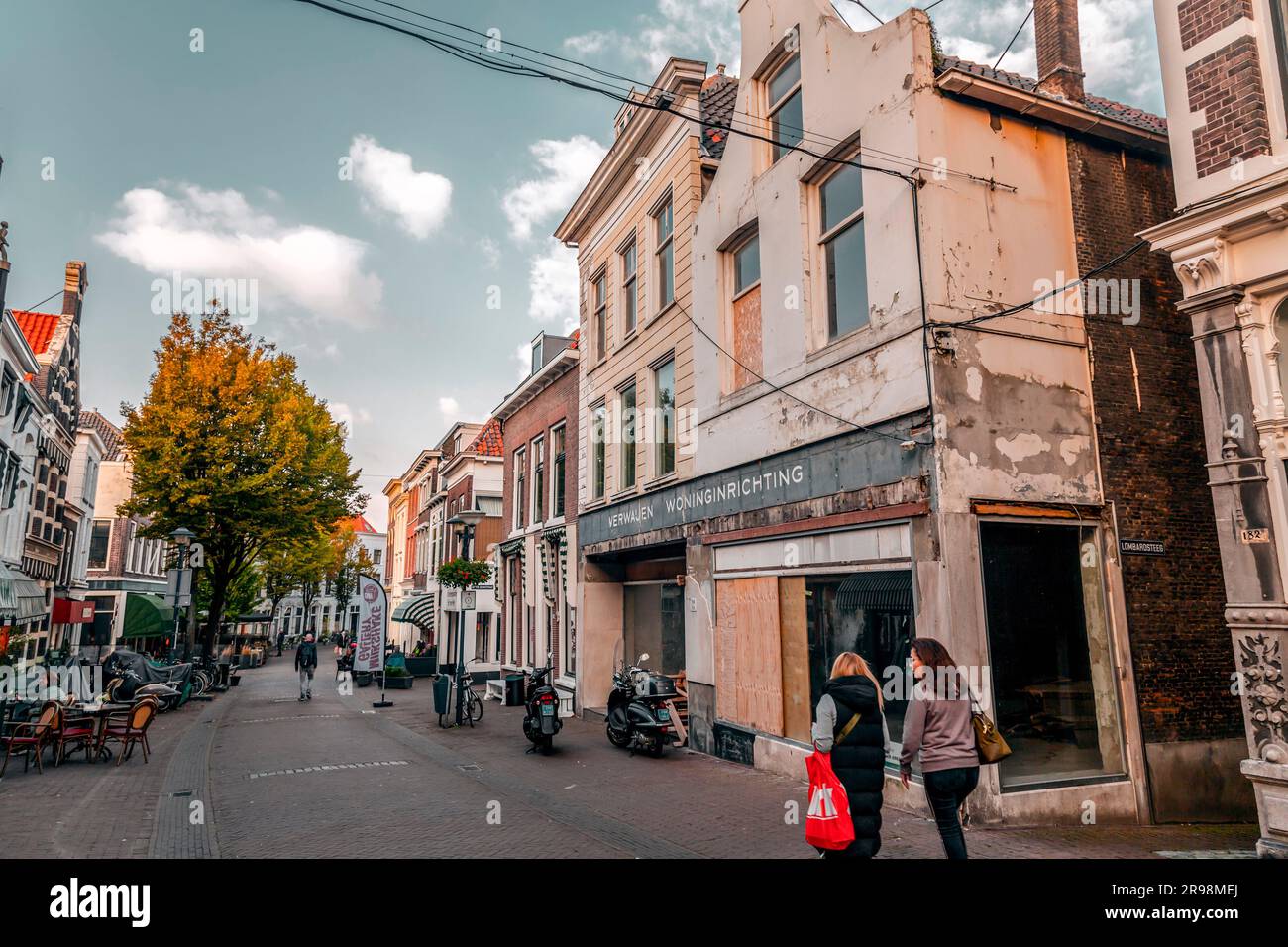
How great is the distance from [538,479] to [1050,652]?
15342 mm

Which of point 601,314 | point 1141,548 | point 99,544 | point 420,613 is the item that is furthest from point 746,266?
point 99,544

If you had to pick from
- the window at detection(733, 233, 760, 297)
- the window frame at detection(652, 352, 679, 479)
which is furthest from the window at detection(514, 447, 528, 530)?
the window at detection(733, 233, 760, 297)

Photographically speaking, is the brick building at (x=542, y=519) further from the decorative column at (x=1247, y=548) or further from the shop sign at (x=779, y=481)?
the decorative column at (x=1247, y=548)

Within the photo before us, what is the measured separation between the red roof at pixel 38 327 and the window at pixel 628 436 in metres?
27.9

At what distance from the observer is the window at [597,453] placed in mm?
17594

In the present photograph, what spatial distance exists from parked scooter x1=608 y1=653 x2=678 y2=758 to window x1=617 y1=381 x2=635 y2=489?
4283 mm

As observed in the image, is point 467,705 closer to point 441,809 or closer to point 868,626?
point 441,809

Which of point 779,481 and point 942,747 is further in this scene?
point 779,481

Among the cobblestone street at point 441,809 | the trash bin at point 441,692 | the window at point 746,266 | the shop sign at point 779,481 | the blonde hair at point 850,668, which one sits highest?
the window at point 746,266

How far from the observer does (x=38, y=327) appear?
32281mm

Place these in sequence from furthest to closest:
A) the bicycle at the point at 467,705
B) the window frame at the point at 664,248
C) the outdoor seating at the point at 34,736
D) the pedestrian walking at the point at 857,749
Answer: the bicycle at the point at 467,705 → the window frame at the point at 664,248 → the outdoor seating at the point at 34,736 → the pedestrian walking at the point at 857,749

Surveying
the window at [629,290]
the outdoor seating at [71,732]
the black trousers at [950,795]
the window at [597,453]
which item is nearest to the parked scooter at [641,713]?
the window at [597,453]

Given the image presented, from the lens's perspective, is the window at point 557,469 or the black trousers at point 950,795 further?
the window at point 557,469

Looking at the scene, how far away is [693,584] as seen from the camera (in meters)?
12.9
